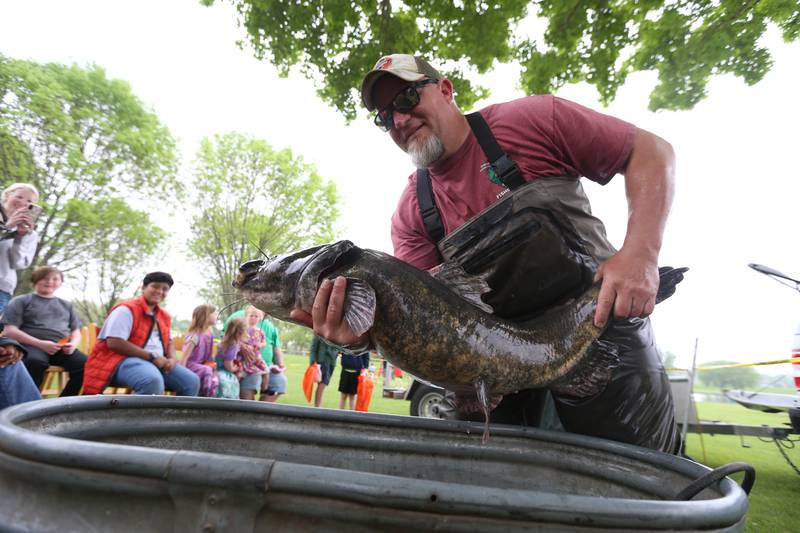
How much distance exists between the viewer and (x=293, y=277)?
204 cm

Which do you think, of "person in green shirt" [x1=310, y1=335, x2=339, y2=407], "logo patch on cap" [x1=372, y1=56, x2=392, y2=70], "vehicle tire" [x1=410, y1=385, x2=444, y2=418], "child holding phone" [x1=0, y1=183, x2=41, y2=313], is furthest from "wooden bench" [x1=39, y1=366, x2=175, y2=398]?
"logo patch on cap" [x1=372, y1=56, x2=392, y2=70]

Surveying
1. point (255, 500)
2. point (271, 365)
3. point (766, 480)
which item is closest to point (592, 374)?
point (255, 500)

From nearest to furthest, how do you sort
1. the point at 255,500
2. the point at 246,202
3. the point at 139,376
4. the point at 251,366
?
the point at 255,500
the point at 139,376
the point at 251,366
the point at 246,202

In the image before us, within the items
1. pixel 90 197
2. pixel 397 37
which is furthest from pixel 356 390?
pixel 90 197

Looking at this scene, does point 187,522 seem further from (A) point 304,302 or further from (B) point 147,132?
(B) point 147,132

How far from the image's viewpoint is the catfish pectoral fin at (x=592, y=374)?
185cm

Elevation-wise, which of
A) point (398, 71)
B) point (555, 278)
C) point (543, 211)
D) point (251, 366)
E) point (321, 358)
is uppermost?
point (398, 71)

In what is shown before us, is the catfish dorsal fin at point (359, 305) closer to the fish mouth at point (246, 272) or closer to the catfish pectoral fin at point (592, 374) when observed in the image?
the fish mouth at point (246, 272)

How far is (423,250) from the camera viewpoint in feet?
8.55

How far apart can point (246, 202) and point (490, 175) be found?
26.6 metres

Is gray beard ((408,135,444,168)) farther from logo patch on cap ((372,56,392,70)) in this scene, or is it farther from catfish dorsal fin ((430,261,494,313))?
catfish dorsal fin ((430,261,494,313))

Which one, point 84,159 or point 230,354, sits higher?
point 84,159

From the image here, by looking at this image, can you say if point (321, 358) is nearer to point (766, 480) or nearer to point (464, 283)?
point (766, 480)

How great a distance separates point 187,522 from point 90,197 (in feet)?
80.9
